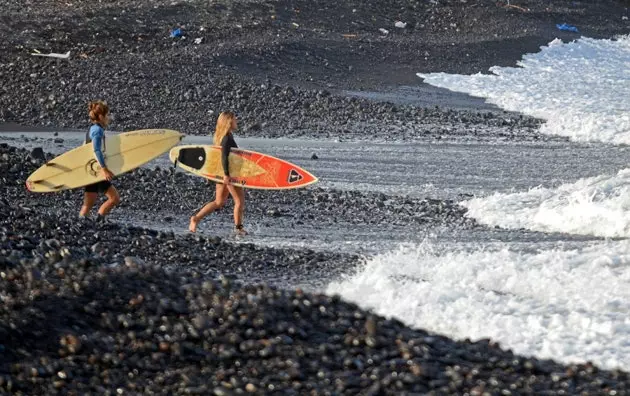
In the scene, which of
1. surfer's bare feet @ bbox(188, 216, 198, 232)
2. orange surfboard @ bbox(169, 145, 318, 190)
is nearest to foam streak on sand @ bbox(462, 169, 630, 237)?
orange surfboard @ bbox(169, 145, 318, 190)

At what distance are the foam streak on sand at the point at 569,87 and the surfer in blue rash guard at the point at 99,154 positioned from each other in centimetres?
1001

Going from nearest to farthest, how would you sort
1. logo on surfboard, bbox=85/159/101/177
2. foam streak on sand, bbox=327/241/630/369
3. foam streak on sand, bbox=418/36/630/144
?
foam streak on sand, bbox=327/241/630/369, logo on surfboard, bbox=85/159/101/177, foam streak on sand, bbox=418/36/630/144

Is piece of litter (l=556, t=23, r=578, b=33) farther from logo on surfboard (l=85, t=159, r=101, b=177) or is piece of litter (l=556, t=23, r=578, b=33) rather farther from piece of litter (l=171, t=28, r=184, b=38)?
logo on surfboard (l=85, t=159, r=101, b=177)

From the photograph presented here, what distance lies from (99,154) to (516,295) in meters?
4.65

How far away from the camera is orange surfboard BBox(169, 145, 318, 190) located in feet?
42.1

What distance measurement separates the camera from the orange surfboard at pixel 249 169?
12.8 m

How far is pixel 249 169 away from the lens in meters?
12.9

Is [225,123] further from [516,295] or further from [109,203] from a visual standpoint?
[516,295]

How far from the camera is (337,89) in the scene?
918 inches

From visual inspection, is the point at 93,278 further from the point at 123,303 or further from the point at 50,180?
the point at 50,180

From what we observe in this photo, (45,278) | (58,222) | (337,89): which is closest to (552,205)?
(58,222)

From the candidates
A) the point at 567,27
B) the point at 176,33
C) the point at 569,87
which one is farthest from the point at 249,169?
the point at 567,27

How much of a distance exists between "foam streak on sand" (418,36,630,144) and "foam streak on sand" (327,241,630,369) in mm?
8814

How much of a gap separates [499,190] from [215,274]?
19.5 ft
